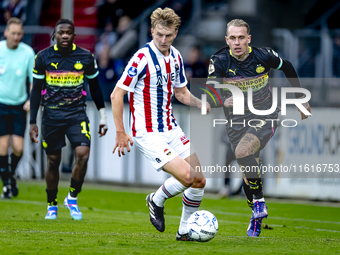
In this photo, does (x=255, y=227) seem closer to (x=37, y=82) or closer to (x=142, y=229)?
(x=142, y=229)

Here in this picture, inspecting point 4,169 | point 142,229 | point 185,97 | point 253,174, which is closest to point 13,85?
point 4,169

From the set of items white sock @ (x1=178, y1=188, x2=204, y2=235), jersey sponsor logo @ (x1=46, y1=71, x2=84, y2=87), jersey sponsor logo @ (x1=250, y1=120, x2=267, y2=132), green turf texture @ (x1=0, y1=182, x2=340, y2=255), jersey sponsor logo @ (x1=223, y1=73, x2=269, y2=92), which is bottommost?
green turf texture @ (x1=0, y1=182, x2=340, y2=255)

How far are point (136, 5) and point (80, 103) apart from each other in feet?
28.7

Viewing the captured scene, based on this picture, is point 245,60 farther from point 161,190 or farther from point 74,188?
point 74,188

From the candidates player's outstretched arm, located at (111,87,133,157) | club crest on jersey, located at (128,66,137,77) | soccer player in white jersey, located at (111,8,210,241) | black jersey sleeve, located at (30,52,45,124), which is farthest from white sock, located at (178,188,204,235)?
black jersey sleeve, located at (30,52,45,124)

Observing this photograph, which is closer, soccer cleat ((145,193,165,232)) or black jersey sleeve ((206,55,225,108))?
soccer cleat ((145,193,165,232))

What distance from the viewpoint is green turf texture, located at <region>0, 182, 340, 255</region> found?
17.2ft

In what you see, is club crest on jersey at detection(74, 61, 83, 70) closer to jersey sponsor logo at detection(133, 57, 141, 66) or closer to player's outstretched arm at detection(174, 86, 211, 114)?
player's outstretched arm at detection(174, 86, 211, 114)

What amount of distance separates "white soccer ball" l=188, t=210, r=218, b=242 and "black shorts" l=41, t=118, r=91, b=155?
2356 mm

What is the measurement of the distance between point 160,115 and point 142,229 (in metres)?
1.54

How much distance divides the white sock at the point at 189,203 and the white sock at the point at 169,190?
9 cm

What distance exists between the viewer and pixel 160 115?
599 centimetres

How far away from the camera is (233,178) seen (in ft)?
38.2

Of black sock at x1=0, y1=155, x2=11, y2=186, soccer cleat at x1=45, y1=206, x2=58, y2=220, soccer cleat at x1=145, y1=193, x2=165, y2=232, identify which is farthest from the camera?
black sock at x1=0, y1=155, x2=11, y2=186
